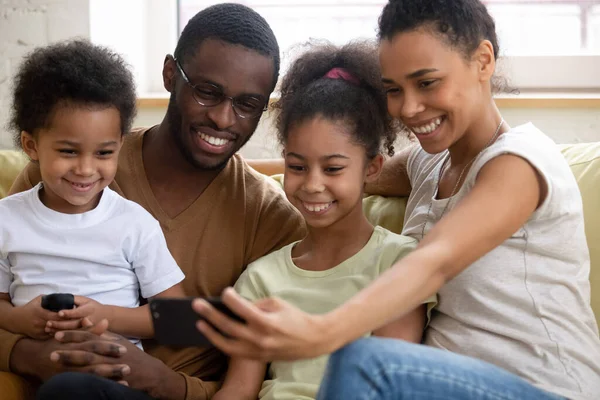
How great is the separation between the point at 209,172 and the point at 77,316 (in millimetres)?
528

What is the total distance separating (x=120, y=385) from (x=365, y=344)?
0.57m

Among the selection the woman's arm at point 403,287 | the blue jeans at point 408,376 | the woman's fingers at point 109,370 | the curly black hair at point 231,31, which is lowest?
the woman's fingers at point 109,370

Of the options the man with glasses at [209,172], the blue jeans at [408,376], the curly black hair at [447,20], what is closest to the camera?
A: the blue jeans at [408,376]

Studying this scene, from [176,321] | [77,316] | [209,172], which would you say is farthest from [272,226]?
[176,321]

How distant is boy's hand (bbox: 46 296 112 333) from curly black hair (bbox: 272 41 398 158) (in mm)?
541

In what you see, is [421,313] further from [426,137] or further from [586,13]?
[586,13]

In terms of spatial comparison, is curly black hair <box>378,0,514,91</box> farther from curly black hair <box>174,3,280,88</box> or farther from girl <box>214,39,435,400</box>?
curly black hair <box>174,3,280,88</box>

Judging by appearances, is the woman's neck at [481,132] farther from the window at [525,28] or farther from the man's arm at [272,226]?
the window at [525,28]

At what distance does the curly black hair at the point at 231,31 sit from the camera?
6.08ft

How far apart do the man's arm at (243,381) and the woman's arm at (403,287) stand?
563mm

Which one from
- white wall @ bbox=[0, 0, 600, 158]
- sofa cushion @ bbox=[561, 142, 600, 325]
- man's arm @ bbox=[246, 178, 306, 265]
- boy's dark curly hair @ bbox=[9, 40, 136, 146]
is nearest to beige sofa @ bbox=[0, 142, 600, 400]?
sofa cushion @ bbox=[561, 142, 600, 325]

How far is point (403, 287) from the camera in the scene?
3.98ft

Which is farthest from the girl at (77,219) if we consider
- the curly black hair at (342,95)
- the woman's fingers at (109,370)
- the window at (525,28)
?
the window at (525,28)

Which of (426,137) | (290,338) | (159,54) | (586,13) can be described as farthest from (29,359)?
(586,13)
